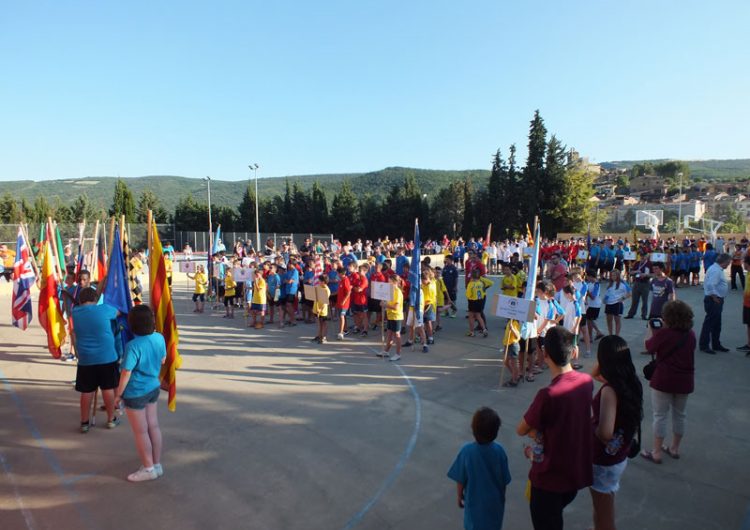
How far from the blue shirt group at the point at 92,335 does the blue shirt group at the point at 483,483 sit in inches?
200

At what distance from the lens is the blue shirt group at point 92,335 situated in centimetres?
620

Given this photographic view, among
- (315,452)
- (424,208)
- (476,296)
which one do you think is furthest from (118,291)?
(424,208)

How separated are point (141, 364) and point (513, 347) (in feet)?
18.6

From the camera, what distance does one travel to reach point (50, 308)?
9148mm

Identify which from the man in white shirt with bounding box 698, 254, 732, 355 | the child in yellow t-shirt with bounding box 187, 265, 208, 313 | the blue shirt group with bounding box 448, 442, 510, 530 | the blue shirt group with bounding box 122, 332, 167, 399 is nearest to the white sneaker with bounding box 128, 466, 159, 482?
the blue shirt group with bounding box 122, 332, 167, 399

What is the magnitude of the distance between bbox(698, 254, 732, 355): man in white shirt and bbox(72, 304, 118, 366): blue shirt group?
34.5 feet

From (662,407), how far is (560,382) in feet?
9.99

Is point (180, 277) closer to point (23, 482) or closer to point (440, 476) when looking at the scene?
point (23, 482)

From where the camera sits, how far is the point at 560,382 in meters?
3.32

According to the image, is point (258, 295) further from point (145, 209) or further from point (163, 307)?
point (145, 209)

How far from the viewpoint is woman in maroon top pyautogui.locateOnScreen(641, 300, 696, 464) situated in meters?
5.21

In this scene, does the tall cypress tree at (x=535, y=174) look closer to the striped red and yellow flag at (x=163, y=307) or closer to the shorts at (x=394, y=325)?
the shorts at (x=394, y=325)

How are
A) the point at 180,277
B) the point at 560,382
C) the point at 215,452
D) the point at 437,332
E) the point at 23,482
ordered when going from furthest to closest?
the point at 180,277 < the point at 437,332 < the point at 215,452 < the point at 23,482 < the point at 560,382

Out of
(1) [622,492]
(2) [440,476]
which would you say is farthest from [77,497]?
(1) [622,492]
